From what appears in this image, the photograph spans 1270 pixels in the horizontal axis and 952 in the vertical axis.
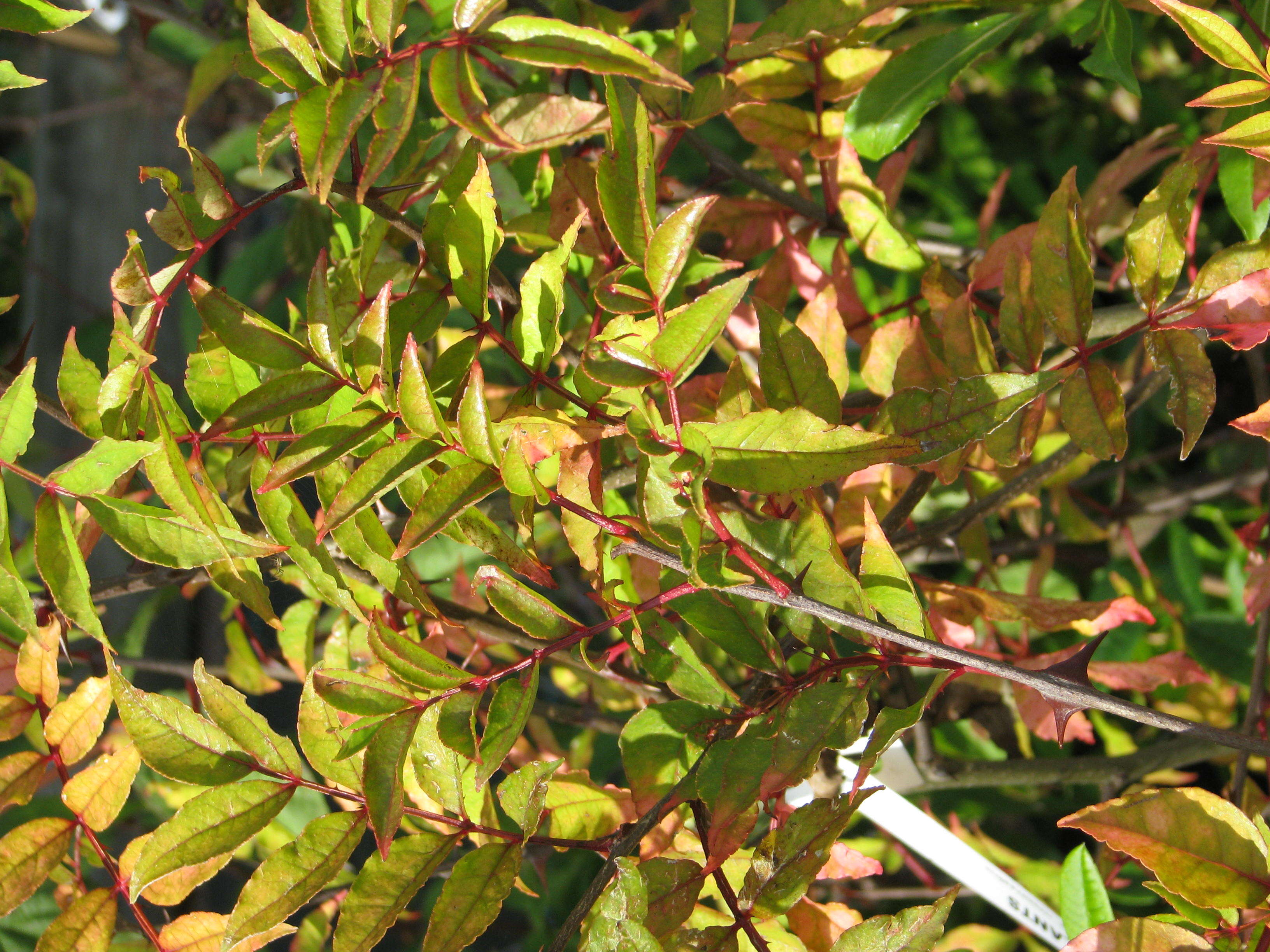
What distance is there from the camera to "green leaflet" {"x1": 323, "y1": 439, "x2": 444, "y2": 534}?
1.34 feet

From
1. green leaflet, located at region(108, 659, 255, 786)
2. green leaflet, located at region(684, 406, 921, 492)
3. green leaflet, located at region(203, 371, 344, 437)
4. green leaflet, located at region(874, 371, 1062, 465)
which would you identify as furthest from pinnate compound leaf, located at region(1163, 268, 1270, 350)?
green leaflet, located at region(108, 659, 255, 786)

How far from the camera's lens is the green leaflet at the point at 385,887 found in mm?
464

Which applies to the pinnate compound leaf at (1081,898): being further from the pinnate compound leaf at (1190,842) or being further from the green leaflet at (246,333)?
the green leaflet at (246,333)

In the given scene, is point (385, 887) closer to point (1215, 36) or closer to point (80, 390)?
point (80, 390)

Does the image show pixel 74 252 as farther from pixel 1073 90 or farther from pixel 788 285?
pixel 1073 90

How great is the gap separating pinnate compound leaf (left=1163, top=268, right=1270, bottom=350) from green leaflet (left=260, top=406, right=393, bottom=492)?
1.36 feet

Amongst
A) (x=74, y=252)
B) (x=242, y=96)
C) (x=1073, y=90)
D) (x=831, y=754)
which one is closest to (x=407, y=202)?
(x=831, y=754)

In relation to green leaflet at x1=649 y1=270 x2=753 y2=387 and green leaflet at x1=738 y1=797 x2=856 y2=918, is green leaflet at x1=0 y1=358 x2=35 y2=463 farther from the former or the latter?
green leaflet at x1=738 y1=797 x2=856 y2=918

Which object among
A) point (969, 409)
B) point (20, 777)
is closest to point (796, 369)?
point (969, 409)

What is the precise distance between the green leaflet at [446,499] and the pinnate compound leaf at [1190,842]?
0.31 meters

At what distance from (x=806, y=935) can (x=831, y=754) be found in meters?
0.13

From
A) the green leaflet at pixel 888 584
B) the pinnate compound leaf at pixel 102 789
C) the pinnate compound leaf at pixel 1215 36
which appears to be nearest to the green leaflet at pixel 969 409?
the green leaflet at pixel 888 584

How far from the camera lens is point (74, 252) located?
188cm

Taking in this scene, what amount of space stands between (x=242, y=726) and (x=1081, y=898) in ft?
1.74
